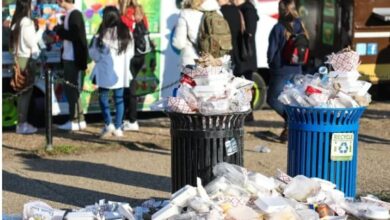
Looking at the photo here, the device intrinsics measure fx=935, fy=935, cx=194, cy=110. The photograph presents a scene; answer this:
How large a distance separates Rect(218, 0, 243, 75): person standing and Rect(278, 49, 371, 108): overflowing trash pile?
15.4 ft

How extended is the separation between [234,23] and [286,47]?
1307mm

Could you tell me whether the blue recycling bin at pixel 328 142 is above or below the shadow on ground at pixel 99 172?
above

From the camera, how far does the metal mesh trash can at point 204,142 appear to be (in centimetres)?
730

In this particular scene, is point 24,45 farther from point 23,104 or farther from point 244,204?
point 244,204

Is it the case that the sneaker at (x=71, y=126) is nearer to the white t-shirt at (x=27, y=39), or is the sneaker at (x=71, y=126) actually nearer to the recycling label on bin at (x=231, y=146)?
the white t-shirt at (x=27, y=39)

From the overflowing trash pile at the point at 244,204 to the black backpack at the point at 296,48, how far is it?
449 cm

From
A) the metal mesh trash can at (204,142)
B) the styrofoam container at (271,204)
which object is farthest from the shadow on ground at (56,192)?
the styrofoam container at (271,204)

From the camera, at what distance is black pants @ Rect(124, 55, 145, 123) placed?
41.4 feet

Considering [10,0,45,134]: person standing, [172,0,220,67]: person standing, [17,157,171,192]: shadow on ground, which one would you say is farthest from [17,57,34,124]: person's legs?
[172,0,220,67]: person standing

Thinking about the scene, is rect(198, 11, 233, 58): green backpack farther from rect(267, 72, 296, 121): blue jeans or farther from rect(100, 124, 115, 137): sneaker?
rect(100, 124, 115, 137): sneaker

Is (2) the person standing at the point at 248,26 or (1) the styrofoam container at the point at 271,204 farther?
(2) the person standing at the point at 248,26

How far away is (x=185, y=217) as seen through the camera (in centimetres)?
641

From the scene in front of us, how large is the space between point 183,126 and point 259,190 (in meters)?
0.95

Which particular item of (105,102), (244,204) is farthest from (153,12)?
(244,204)
